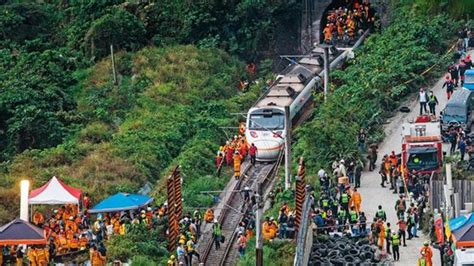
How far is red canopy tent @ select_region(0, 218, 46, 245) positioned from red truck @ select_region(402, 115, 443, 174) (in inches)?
595

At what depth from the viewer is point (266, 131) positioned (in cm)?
8188

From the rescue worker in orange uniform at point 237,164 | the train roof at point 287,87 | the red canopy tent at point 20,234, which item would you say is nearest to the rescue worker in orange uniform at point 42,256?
the red canopy tent at point 20,234

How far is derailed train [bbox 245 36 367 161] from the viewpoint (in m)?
81.8

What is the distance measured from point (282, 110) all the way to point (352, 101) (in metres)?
4.05

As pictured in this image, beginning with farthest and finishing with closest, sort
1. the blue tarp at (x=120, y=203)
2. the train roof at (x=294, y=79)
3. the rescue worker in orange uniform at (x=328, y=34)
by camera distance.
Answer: the rescue worker in orange uniform at (x=328, y=34) < the train roof at (x=294, y=79) < the blue tarp at (x=120, y=203)

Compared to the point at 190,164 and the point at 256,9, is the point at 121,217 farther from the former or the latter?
the point at 256,9

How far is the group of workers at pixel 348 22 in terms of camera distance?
99.2m

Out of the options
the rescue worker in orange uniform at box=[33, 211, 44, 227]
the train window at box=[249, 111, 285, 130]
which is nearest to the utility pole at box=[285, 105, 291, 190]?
the train window at box=[249, 111, 285, 130]

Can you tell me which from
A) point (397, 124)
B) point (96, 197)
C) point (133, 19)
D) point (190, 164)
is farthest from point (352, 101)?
point (133, 19)

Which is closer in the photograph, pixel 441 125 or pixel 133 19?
pixel 441 125

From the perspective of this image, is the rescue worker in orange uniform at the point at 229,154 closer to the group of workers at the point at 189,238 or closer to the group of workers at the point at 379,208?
the group of workers at the point at 379,208

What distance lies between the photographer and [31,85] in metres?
95.9

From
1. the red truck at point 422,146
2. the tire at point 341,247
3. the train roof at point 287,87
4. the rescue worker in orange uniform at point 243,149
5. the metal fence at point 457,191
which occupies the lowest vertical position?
the tire at point 341,247

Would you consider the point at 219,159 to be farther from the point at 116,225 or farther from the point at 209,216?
the point at 116,225
